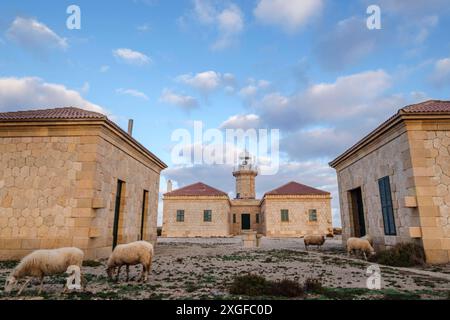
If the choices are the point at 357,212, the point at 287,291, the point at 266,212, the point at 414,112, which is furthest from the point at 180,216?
the point at 287,291

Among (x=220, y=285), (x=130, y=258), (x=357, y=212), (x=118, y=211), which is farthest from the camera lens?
(x=357, y=212)

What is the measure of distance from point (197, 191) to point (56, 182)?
76.3 feet

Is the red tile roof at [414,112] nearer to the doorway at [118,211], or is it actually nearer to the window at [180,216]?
the doorway at [118,211]

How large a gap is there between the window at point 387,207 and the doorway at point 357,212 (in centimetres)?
258

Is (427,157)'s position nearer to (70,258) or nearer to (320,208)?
(70,258)

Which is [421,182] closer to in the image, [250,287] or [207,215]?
[250,287]

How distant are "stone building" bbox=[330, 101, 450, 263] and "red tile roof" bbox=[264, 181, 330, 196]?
1900 centimetres

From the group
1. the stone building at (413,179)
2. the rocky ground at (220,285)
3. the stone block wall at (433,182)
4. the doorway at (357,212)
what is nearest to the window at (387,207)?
the stone building at (413,179)

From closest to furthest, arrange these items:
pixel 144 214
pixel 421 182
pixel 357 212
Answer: pixel 421 182 < pixel 357 212 < pixel 144 214

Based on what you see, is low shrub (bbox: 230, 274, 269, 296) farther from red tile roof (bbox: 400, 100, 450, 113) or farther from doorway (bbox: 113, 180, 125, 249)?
doorway (bbox: 113, 180, 125, 249)

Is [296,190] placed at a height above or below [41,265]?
above

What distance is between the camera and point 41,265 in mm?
4844

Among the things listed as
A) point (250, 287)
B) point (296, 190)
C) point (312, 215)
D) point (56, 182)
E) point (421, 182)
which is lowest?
point (250, 287)

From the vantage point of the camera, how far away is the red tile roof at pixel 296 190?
30.2 metres
